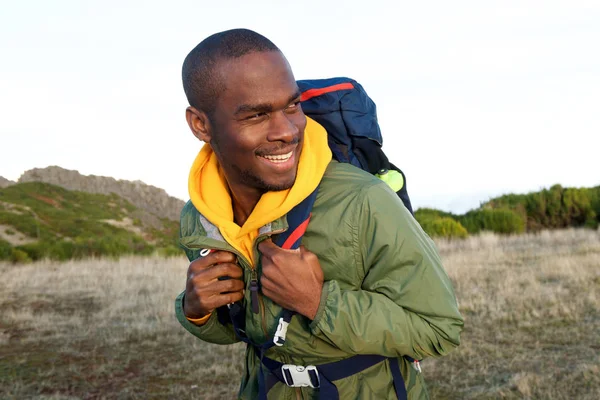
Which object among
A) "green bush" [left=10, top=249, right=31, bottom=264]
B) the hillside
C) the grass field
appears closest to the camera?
the grass field

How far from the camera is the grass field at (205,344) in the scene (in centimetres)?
521

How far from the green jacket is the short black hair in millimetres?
448

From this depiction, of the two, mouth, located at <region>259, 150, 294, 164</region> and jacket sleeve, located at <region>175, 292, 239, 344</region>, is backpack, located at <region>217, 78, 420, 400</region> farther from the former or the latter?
mouth, located at <region>259, 150, 294, 164</region>

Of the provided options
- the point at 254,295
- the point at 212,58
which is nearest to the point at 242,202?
the point at 254,295

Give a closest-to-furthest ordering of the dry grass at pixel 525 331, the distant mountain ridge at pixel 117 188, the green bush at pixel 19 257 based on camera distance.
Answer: the dry grass at pixel 525 331 < the green bush at pixel 19 257 < the distant mountain ridge at pixel 117 188

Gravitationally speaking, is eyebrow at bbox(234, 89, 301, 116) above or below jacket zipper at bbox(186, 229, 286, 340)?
above

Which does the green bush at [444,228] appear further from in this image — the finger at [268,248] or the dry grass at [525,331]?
the finger at [268,248]

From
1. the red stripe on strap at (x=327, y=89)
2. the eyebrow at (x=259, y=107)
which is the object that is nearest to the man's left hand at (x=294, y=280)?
the eyebrow at (x=259, y=107)

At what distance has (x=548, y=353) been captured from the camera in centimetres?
571

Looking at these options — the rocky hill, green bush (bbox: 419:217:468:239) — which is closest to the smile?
green bush (bbox: 419:217:468:239)

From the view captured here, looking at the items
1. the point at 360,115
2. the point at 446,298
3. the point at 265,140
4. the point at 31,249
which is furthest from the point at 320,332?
the point at 31,249

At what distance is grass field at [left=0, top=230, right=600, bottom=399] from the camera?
5.21 metres

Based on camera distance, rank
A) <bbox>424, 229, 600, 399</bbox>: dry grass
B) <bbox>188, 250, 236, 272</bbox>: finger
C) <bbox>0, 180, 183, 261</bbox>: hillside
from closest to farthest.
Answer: <bbox>188, 250, 236, 272</bbox>: finger
<bbox>424, 229, 600, 399</bbox>: dry grass
<bbox>0, 180, 183, 261</bbox>: hillside

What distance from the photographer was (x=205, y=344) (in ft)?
21.8
